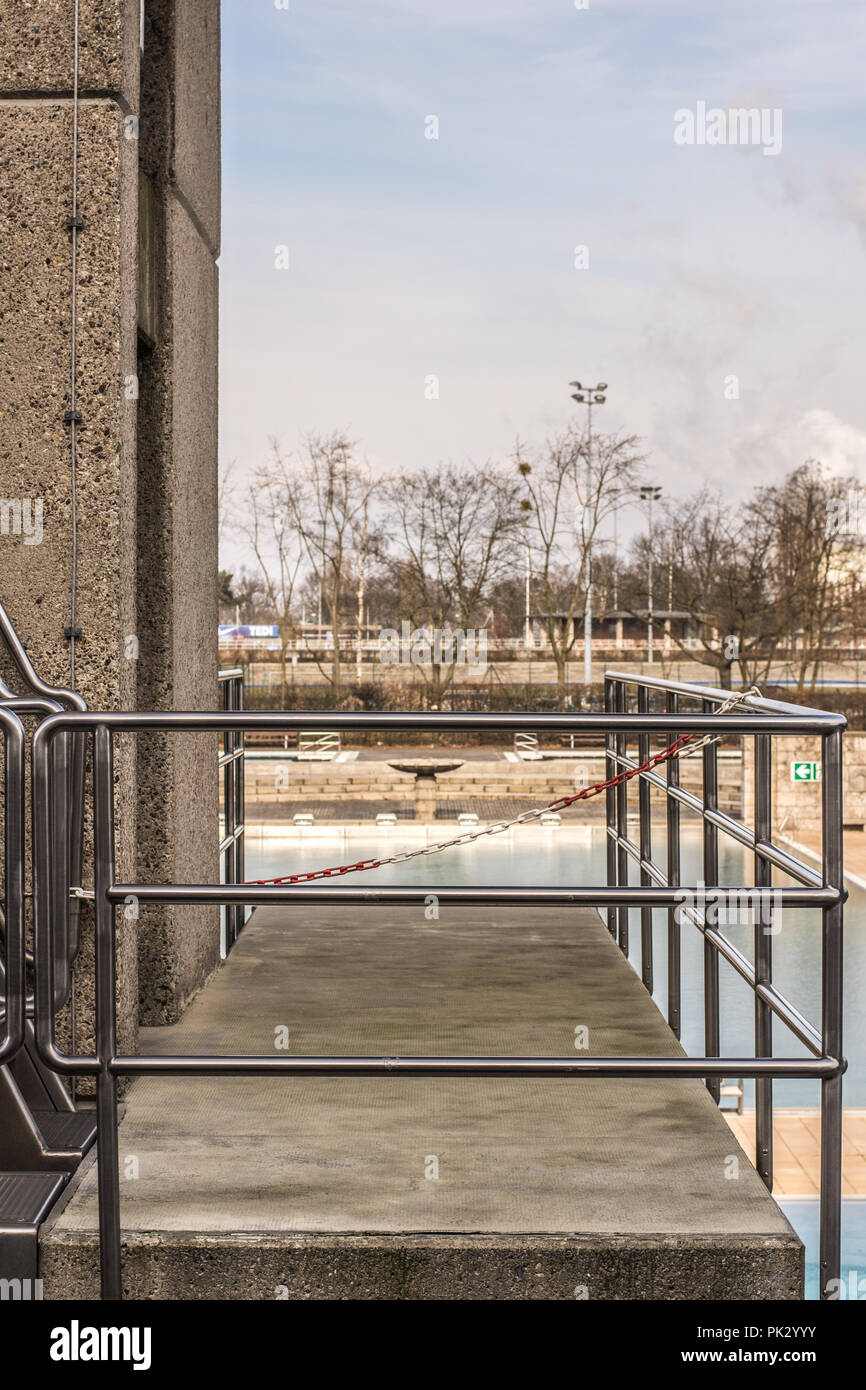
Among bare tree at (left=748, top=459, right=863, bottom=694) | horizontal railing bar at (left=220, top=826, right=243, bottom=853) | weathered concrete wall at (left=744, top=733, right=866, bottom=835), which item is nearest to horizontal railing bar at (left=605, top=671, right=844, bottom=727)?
horizontal railing bar at (left=220, top=826, right=243, bottom=853)

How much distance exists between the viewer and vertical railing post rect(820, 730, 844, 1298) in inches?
102

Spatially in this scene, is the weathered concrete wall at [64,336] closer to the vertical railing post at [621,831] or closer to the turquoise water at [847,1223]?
the vertical railing post at [621,831]

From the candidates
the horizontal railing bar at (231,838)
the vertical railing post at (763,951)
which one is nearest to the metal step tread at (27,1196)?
the vertical railing post at (763,951)

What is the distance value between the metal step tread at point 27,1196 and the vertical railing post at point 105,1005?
0.18 m

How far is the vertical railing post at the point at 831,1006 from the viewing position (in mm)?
2596

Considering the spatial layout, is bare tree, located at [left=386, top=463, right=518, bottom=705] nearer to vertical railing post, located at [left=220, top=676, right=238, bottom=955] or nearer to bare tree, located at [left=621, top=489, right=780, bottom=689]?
bare tree, located at [left=621, top=489, right=780, bottom=689]

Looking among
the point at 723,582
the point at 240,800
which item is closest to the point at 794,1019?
the point at 240,800

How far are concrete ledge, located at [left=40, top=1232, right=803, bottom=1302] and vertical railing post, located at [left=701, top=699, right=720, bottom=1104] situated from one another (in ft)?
2.66

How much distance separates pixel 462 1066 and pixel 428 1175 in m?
0.48

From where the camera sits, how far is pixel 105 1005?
8.64 ft

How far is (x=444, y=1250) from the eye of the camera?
2.67 meters

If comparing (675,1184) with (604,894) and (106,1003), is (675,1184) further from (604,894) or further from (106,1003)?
(106,1003)
